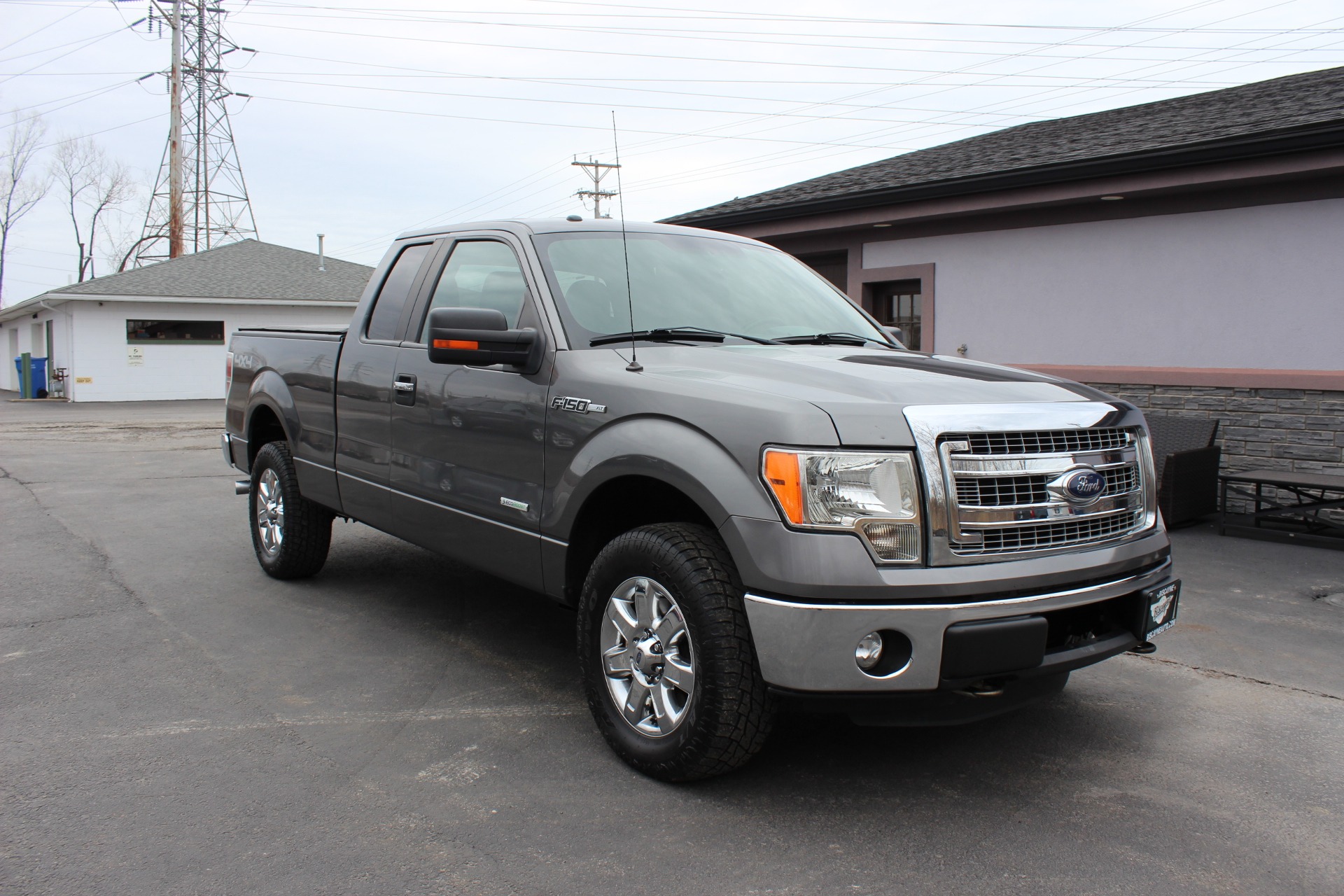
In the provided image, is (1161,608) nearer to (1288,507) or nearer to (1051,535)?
(1051,535)

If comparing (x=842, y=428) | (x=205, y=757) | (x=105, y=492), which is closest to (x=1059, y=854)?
(x=842, y=428)

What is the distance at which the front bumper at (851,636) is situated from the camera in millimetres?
3086

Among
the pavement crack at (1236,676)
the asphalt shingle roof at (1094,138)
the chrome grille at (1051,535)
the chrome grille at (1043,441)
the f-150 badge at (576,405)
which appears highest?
the asphalt shingle roof at (1094,138)

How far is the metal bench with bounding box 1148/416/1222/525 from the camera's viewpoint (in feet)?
27.7

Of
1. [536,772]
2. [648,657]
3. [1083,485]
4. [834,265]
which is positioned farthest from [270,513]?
[834,265]

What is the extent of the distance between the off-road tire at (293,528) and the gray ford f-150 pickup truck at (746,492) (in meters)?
1.43

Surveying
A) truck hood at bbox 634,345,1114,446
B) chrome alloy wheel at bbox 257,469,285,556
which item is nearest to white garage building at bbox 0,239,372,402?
chrome alloy wheel at bbox 257,469,285,556

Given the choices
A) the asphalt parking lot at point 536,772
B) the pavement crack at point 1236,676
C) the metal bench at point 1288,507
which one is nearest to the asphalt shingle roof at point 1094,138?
the metal bench at point 1288,507

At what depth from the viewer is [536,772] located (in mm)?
3674

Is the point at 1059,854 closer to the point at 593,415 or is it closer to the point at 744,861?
the point at 744,861

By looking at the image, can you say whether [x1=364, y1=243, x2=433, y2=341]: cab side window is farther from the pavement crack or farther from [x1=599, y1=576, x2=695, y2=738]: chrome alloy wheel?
the pavement crack

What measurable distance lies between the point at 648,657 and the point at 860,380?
120cm

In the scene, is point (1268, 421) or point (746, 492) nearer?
point (746, 492)

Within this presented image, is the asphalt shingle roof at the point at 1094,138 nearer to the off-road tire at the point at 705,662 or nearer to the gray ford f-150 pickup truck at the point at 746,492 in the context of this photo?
the gray ford f-150 pickup truck at the point at 746,492
